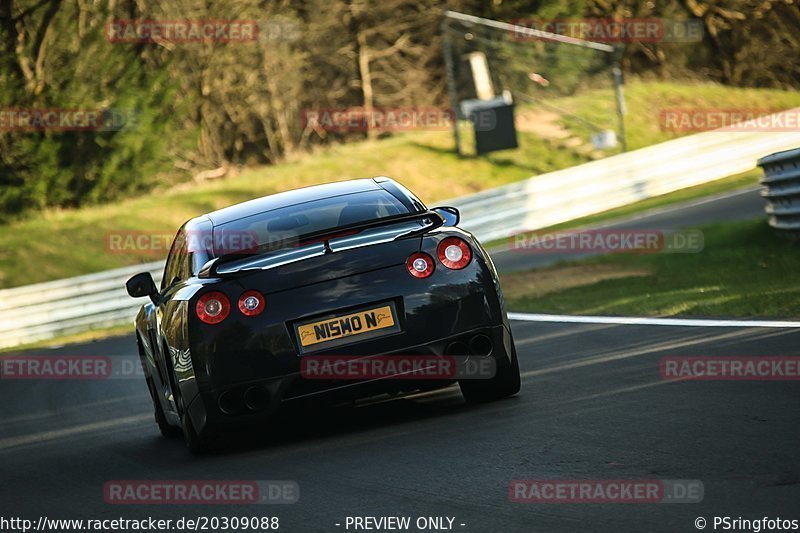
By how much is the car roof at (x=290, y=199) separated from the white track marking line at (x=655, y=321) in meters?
2.74

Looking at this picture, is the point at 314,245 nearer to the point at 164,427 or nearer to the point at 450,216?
the point at 450,216

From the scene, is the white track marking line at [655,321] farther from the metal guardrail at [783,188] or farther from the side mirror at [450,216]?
the metal guardrail at [783,188]

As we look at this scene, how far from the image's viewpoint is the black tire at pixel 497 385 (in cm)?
730

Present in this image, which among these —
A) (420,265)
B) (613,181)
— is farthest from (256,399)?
(613,181)

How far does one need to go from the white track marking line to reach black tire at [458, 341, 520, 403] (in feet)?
7.61

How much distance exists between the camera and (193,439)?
23.5 feet

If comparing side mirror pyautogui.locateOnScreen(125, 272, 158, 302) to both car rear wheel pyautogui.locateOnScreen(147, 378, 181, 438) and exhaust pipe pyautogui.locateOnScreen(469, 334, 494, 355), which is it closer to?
car rear wheel pyautogui.locateOnScreen(147, 378, 181, 438)

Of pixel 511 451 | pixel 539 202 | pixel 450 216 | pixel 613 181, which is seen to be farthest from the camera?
pixel 613 181

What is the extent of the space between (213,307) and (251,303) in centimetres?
21

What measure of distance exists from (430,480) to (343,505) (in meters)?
0.42

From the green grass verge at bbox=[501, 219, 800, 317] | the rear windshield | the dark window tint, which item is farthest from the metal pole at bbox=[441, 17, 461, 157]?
the rear windshield

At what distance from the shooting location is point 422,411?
7586 millimetres

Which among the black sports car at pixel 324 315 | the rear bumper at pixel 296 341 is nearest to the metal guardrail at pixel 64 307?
the black sports car at pixel 324 315

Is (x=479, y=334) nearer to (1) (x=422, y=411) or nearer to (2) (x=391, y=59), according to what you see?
(1) (x=422, y=411)
